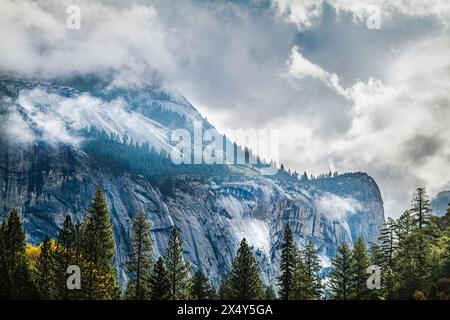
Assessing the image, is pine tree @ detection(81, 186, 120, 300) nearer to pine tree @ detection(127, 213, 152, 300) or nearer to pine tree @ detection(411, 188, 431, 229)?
pine tree @ detection(127, 213, 152, 300)

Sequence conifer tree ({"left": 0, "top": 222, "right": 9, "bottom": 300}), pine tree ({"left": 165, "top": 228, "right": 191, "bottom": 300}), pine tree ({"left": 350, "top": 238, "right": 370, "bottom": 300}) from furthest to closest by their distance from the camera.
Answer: pine tree ({"left": 165, "top": 228, "right": 191, "bottom": 300}) < pine tree ({"left": 350, "top": 238, "right": 370, "bottom": 300}) < conifer tree ({"left": 0, "top": 222, "right": 9, "bottom": 300})

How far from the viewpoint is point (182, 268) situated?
72000 mm

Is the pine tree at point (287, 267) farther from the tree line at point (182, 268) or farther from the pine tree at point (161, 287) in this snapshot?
the pine tree at point (161, 287)

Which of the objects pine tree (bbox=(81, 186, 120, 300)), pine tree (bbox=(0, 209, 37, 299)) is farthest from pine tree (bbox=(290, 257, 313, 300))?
pine tree (bbox=(0, 209, 37, 299))

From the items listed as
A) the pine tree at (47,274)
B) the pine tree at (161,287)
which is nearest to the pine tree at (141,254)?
the pine tree at (161,287)

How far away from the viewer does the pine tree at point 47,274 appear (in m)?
66.4

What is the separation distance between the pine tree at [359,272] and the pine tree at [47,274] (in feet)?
113

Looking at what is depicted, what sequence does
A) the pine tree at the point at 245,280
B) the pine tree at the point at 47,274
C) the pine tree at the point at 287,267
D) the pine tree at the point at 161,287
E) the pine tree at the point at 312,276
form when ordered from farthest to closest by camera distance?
1. the pine tree at the point at 312,276
2. the pine tree at the point at 245,280
3. the pine tree at the point at 287,267
4. the pine tree at the point at 47,274
5. the pine tree at the point at 161,287

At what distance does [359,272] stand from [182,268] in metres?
21.6

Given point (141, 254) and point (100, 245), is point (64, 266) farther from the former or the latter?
point (141, 254)

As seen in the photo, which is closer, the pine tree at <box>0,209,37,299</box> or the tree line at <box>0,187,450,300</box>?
the pine tree at <box>0,209,37,299</box>

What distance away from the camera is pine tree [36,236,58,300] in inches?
2613

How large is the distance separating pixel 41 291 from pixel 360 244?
38.3m
